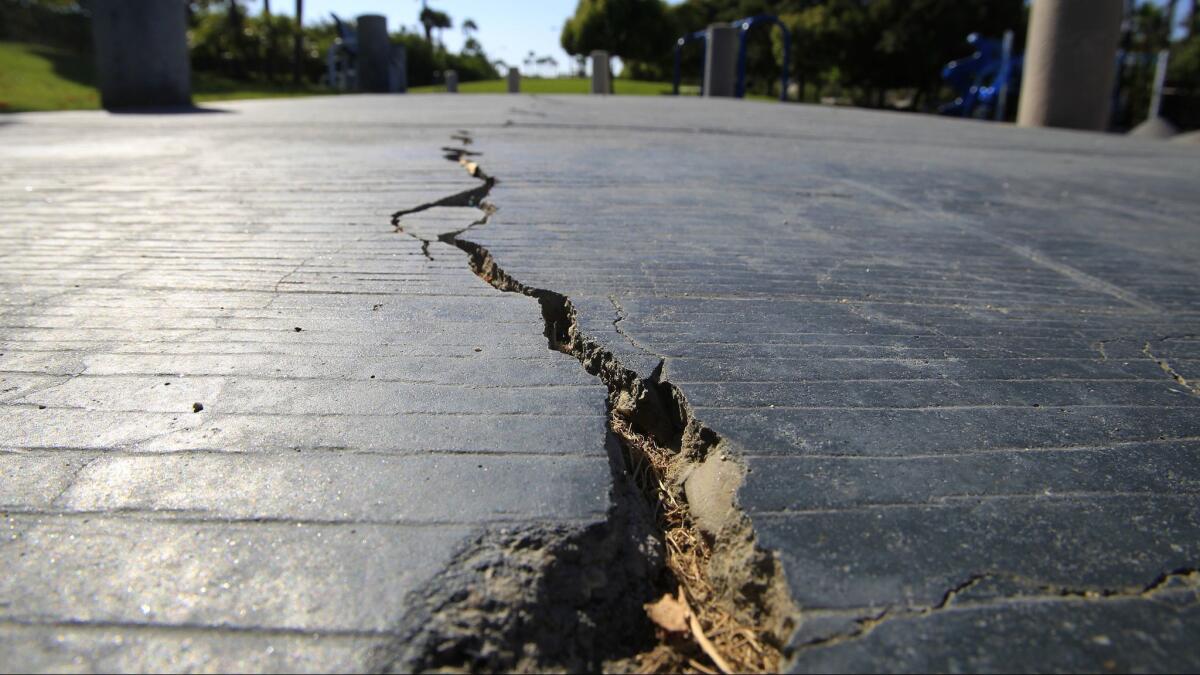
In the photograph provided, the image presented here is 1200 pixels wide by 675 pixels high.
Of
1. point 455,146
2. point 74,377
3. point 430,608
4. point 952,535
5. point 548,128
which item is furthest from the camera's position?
point 548,128

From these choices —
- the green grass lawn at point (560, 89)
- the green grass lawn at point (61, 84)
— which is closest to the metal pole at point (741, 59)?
the green grass lawn at point (560, 89)

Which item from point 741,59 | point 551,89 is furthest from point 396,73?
point 741,59

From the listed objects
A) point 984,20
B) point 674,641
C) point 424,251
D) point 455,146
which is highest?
point 984,20

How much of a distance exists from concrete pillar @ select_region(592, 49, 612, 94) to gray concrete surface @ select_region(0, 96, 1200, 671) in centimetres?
1855

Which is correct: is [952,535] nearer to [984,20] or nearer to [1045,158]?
[1045,158]

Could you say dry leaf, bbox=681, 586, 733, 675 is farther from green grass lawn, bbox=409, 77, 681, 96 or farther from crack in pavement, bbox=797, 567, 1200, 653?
green grass lawn, bbox=409, 77, 681, 96

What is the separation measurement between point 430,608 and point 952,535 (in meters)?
0.84

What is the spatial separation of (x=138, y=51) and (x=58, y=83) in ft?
47.8

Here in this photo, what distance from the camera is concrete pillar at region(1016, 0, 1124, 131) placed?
10414mm

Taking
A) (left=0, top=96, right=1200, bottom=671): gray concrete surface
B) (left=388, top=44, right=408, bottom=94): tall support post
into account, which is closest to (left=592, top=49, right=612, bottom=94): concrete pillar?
(left=388, top=44, right=408, bottom=94): tall support post

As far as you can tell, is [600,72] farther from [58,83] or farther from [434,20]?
[434,20]

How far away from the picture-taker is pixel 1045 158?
685 centimetres

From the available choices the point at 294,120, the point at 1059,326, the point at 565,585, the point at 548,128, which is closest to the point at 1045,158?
the point at 548,128

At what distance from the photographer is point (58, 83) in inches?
870
